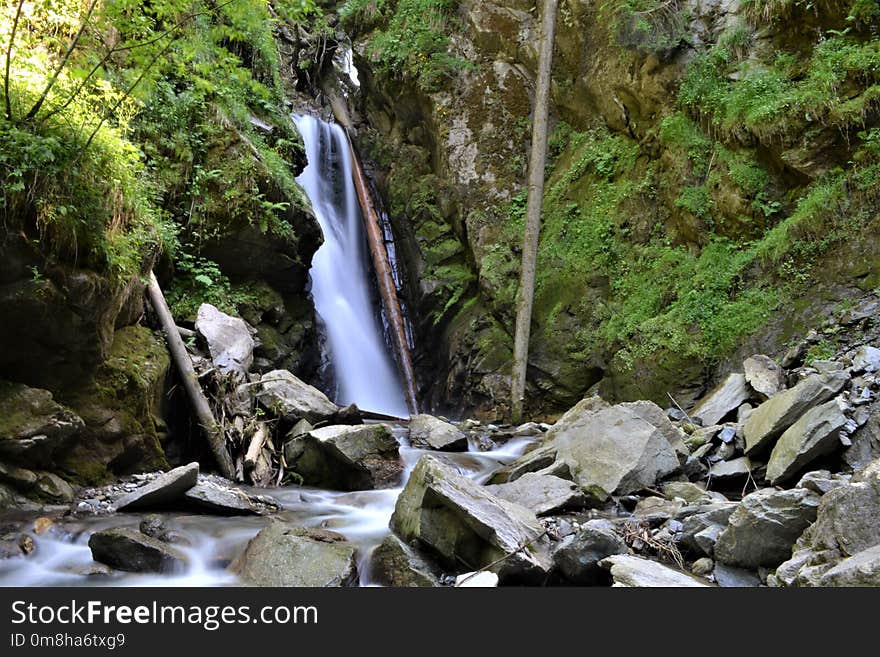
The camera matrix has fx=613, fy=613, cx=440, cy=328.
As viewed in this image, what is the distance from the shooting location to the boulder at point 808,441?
4973mm

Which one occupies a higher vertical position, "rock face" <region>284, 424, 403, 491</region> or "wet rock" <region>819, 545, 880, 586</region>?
"wet rock" <region>819, 545, 880, 586</region>

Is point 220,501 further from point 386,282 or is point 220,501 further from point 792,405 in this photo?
point 386,282

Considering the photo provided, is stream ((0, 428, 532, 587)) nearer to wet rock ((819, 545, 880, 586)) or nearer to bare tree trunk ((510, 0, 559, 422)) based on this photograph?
wet rock ((819, 545, 880, 586))

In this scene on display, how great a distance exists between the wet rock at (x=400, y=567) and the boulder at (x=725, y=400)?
4436 millimetres

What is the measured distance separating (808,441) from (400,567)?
3.45m

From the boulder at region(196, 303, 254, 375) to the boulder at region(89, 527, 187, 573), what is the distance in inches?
142

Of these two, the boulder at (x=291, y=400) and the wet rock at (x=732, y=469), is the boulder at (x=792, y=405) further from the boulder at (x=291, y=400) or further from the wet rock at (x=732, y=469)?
the boulder at (x=291, y=400)

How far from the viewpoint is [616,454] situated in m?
6.11

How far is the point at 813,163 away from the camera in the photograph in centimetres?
886

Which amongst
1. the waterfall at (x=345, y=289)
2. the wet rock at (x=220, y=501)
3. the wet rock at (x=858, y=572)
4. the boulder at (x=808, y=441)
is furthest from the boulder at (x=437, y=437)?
the wet rock at (x=858, y=572)

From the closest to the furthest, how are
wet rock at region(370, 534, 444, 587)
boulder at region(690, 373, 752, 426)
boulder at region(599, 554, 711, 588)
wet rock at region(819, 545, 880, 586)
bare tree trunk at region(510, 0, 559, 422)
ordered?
1. wet rock at region(819, 545, 880, 586)
2. boulder at region(599, 554, 711, 588)
3. wet rock at region(370, 534, 444, 587)
4. boulder at region(690, 373, 752, 426)
5. bare tree trunk at region(510, 0, 559, 422)

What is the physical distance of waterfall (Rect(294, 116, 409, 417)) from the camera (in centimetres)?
1327

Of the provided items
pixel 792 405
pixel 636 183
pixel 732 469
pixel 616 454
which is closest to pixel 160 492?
pixel 616 454

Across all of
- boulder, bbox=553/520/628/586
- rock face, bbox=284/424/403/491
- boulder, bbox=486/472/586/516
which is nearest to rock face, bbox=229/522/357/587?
boulder, bbox=553/520/628/586
